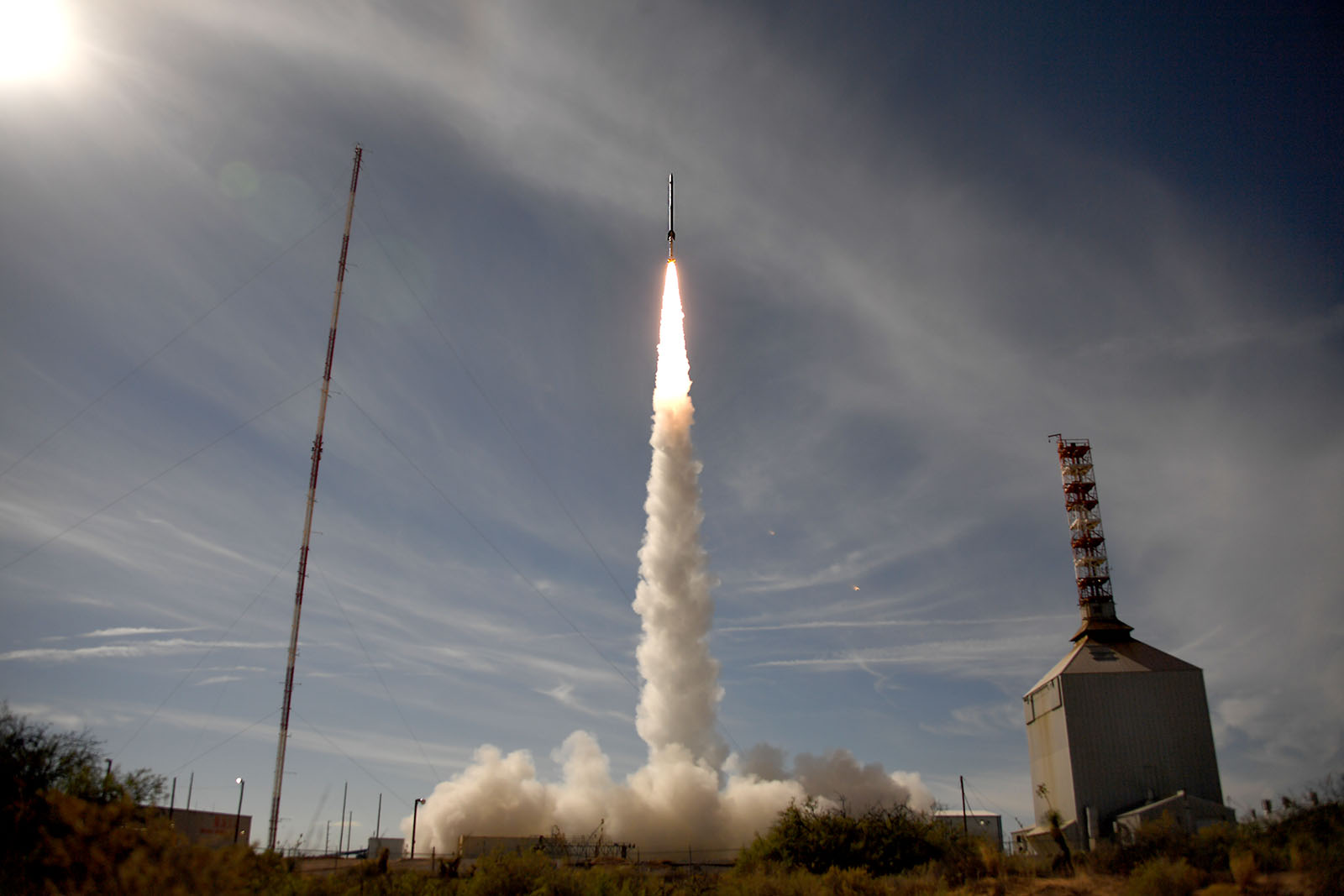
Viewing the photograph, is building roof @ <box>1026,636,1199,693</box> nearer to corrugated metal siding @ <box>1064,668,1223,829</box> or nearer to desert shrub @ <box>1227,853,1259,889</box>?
corrugated metal siding @ <box>1064,668,1223,829</box>

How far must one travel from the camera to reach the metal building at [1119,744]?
165 feet

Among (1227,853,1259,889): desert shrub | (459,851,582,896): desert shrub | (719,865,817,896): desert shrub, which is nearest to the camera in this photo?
(1227,853,1259,889): desert shrub

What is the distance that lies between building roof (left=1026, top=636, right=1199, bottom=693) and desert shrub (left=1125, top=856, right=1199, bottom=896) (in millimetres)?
29147

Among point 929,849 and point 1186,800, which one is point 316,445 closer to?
point 929,849

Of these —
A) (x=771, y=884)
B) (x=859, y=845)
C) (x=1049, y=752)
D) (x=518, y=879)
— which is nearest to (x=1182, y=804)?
(x=1049, y=752)

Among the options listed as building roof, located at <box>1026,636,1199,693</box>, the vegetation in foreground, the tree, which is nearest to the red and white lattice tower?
building roof, located at <box>1026,636,1199,693</box>

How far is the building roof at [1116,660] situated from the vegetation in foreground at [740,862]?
66.3 ft

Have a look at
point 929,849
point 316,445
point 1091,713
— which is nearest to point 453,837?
point 316,445

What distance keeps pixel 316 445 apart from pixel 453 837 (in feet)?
101

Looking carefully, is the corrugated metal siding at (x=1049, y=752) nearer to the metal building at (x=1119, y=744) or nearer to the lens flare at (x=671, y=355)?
the metal building at (x=1119, y=744)

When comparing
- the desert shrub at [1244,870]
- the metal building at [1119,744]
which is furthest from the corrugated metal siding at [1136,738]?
the desert shrub at [1244,870]

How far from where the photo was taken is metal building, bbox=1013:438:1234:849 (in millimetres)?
50156

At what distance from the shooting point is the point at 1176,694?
52844 millimetres

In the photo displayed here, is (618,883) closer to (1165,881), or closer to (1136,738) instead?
(1165,881)
